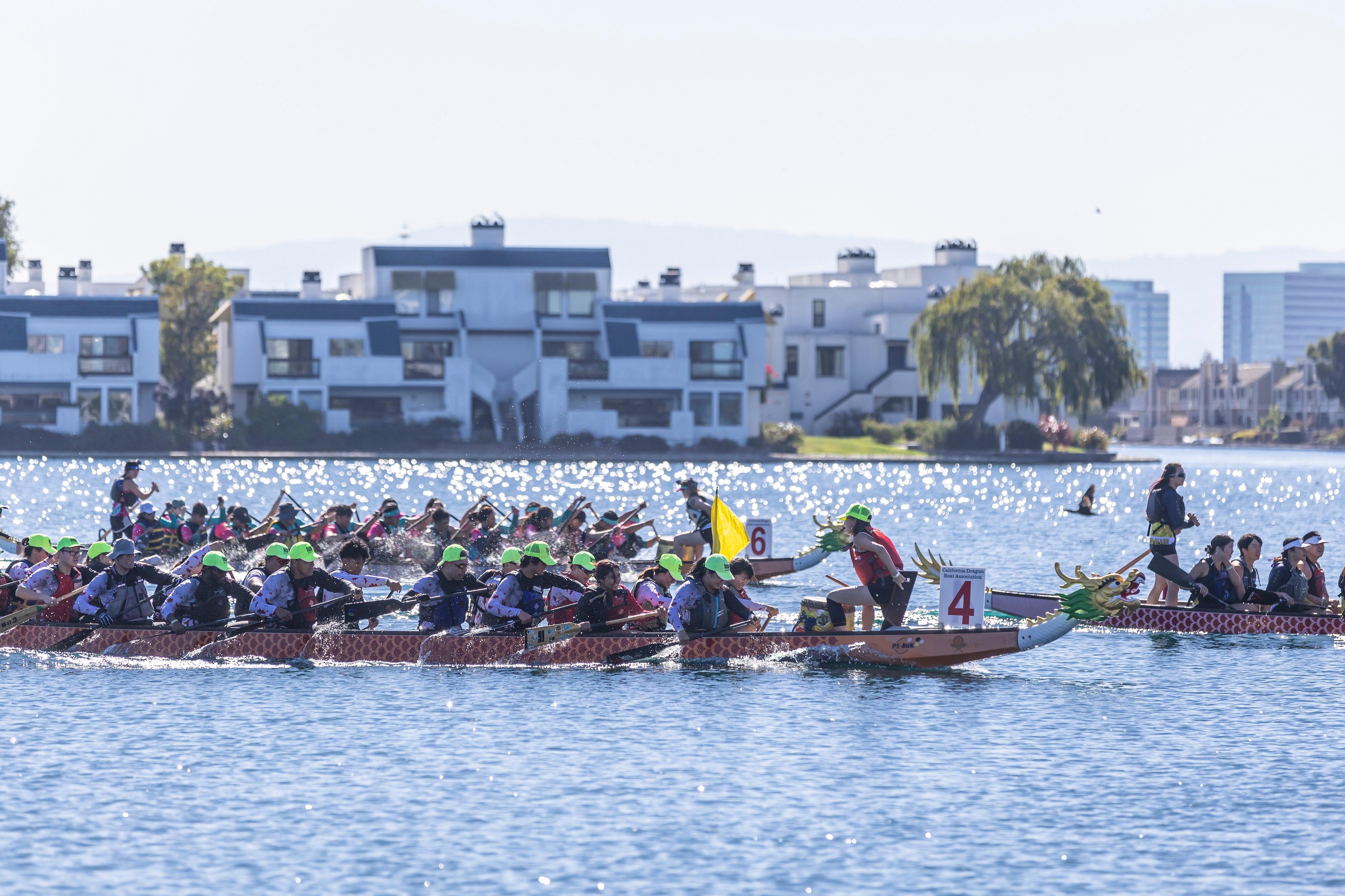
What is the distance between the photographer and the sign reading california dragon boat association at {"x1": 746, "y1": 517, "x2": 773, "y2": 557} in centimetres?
3872

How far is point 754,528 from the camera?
38844mm

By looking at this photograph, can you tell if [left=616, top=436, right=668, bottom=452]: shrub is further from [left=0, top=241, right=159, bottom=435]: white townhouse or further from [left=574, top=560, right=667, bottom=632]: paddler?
[left=574, top=560, right=667, bottom=632]: paddler

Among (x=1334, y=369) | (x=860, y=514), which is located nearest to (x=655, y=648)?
(x=860, y=514)

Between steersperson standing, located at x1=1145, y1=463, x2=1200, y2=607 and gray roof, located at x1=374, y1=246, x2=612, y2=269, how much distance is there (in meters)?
79.7

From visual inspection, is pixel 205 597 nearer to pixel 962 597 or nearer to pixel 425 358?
pixel 962 597

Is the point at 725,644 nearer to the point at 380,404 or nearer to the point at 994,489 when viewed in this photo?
the point at 994,489

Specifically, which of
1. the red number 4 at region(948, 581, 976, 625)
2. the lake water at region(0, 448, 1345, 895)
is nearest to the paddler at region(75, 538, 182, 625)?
the lake water at region(0, 448, 1345, 895)

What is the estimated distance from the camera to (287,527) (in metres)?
36.2

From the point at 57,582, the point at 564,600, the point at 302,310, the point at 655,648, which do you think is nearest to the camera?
the point at 655,648

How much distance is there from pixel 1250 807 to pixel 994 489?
67726mm

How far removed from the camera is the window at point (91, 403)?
334ft

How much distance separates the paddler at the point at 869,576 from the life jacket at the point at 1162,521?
229 inches

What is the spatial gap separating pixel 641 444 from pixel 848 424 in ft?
75.2

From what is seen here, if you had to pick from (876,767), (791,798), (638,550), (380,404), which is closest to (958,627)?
(876,767)
